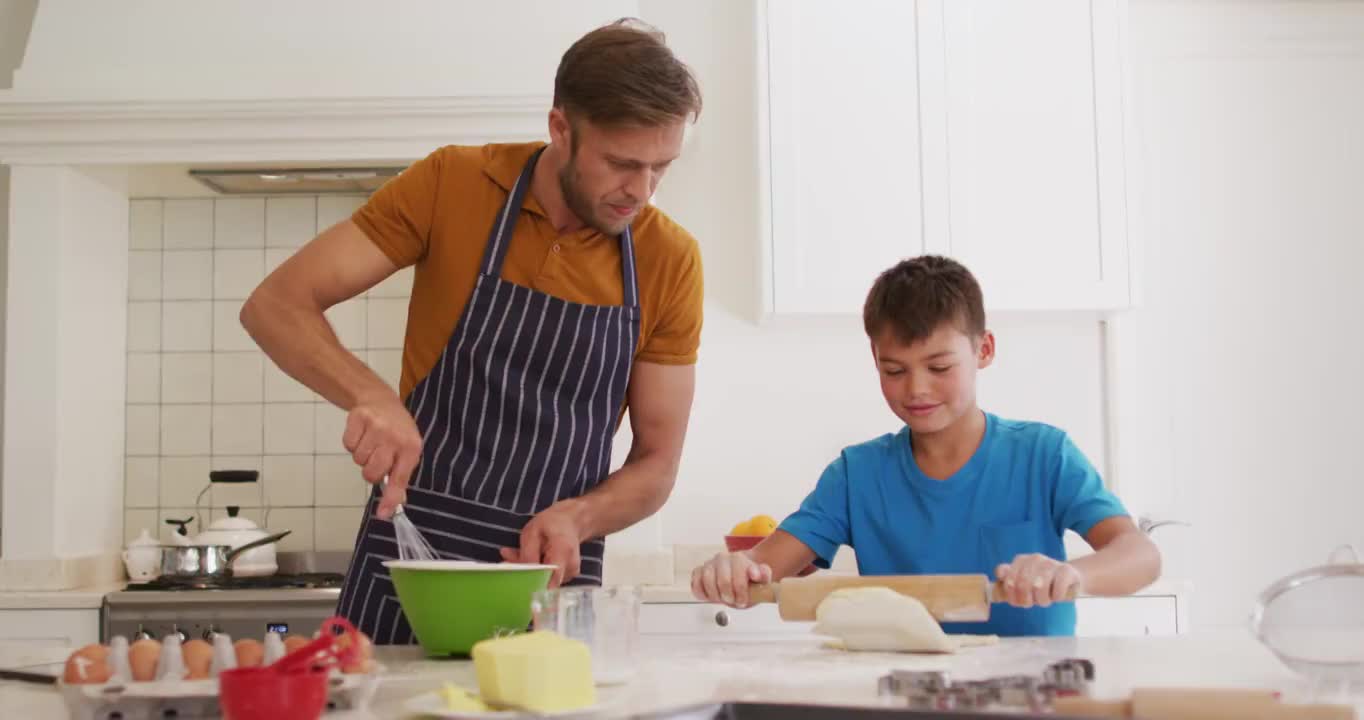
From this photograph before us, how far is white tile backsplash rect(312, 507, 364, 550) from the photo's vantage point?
3.43 metres

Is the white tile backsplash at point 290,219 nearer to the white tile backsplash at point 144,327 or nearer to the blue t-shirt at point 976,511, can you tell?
the white tile backsplash at point 144,327

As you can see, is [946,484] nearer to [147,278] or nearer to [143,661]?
[143,661]

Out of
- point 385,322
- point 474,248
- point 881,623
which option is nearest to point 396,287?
point 385,322

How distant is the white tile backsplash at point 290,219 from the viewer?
11.5 ft

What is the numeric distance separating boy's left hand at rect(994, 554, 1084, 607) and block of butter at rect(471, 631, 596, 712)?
564 mm

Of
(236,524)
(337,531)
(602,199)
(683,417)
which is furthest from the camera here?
(337,531)

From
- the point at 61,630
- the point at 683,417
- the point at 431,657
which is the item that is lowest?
the point at 61,630

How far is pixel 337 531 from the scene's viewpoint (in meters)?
3.44

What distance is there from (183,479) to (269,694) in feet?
8.93

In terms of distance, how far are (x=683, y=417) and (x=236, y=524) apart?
175 centimetres

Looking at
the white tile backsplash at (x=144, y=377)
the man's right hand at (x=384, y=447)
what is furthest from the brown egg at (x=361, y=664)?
the white tile backsplash at (x=144, y=377)

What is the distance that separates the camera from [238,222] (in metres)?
3.51

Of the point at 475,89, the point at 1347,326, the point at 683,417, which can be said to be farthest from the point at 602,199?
the point at 1347,326

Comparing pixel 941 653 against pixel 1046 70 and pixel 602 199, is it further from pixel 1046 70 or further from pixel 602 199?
pixel 1046 70
